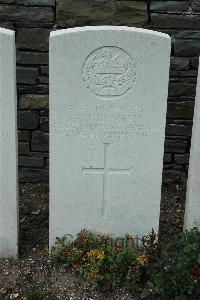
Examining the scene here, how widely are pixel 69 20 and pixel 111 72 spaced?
1.35 meters

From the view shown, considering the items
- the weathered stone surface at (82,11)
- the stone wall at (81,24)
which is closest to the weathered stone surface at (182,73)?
the stone wall at (81,24)

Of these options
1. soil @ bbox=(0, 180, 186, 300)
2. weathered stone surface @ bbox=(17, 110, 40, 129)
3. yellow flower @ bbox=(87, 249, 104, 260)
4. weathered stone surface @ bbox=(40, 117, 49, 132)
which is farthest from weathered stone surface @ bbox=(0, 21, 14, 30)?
yellow flower @ bbox=(87, 249, 104, 260)

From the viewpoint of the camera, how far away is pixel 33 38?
16.3 feet

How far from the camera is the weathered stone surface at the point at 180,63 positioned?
5.06 meters

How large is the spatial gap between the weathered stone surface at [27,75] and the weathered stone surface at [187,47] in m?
1.35

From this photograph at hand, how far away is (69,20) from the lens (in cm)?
490

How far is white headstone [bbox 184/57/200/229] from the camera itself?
3856 mm

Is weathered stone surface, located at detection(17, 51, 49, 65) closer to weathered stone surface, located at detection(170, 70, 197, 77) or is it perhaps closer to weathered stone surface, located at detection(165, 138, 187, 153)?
weathered stone surface, located at detection(170, 70, 197, 77)

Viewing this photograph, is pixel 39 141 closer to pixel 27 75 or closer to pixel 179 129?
pixel 27 75

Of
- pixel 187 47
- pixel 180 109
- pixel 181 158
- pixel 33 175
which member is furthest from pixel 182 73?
pixel 33 175

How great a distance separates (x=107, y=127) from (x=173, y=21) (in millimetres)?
1567

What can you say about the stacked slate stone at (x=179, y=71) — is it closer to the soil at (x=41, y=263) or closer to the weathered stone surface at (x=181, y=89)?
the weathered stone surface at (x=181, y=89)

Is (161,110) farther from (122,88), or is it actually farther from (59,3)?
(59,3)

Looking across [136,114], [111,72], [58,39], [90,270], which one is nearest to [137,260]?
[90,270]
